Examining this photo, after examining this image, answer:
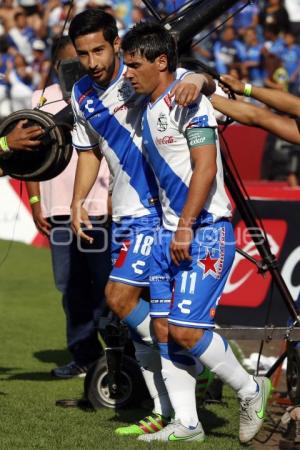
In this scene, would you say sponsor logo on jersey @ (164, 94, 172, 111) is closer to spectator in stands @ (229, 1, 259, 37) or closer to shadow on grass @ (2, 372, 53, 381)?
shadow on grass @ (2, 372, 53, 381)

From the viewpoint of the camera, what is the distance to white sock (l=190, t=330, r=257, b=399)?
562 centimetres

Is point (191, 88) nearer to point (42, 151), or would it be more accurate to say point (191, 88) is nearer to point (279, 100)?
point (279, 100)

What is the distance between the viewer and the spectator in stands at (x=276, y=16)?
63.1 ft

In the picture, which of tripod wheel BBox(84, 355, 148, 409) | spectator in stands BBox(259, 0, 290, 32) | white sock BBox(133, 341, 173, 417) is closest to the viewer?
white sock BBox(133, 341, 173, 417)

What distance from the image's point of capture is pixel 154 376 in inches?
246

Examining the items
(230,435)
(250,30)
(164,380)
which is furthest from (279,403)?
(250,30)

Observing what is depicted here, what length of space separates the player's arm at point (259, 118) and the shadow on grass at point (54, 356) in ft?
11.8

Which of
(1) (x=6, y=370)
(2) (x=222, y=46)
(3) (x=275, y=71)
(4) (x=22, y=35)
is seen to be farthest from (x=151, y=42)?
(4) (x=22, y=35)

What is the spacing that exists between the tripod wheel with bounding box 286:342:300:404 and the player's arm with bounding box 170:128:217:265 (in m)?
1.25

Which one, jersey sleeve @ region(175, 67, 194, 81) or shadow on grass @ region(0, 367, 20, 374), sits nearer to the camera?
jersey sleeve @ region(175, 67, 194, 81)

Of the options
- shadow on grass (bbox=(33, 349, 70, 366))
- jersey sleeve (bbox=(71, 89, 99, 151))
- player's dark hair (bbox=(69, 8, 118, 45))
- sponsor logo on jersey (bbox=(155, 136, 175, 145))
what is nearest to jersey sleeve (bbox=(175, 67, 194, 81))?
sponsor logo on jersey (bbox=(155, 136, 175, 145))

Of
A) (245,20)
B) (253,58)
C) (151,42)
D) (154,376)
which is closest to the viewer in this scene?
(151,42)

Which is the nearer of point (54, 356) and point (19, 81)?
point (54, 356)

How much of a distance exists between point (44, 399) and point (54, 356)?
183 centimetres
